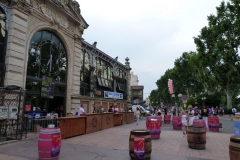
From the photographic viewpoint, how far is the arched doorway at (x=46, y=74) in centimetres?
1265

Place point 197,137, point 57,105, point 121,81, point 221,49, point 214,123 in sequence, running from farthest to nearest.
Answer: point 121,81 → point 221,49 → point 57,105 → point 214,123 → point 197,137

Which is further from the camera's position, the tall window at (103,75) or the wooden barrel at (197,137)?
the tall window at (103,75)

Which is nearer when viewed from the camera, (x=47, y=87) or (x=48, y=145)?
(x=48, y=145)

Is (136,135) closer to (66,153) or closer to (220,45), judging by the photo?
(66,153)

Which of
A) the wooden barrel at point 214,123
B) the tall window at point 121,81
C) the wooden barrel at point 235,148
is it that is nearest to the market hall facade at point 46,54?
the tall window at point 121,81

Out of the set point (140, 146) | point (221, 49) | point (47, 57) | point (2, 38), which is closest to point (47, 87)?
point (47, 57)

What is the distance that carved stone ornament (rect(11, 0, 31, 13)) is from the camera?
11.0 m

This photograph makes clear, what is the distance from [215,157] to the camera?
634 centimetres

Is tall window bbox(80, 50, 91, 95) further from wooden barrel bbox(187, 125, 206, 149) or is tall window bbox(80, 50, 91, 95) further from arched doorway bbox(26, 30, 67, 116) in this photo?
wooden barrel bbox(187, 125, 206, 149)

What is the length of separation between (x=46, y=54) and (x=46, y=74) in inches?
59.8

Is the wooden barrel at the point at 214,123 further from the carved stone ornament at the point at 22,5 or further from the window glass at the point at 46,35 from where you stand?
the carved stone ornament at the point at 22,5

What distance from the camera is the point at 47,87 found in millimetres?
13688

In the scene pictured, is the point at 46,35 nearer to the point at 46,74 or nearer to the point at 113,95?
the point at 46,74

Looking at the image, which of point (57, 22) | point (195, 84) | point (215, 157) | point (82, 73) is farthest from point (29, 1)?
point (195, 84)
